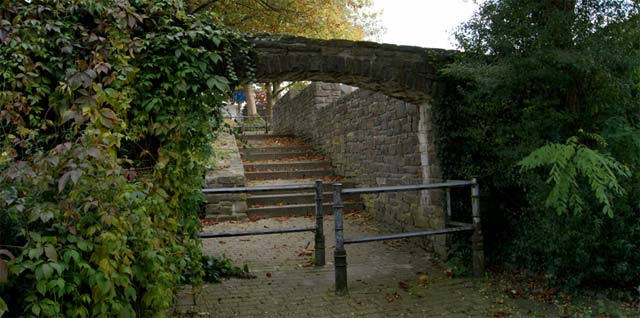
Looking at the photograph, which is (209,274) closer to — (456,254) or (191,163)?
(191,163)

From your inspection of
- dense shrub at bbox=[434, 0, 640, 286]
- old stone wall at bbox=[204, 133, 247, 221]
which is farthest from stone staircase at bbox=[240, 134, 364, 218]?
dense shrub at bbox=[434, 0, 640, 286]

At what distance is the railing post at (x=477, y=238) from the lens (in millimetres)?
4879

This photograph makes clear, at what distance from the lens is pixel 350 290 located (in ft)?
14.9

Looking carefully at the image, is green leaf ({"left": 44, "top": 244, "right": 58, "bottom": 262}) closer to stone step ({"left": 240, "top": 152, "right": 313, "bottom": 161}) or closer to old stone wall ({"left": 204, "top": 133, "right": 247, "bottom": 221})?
old stone wall ({"left": 204, "top": 133, "right": 247, "bottom": 221})

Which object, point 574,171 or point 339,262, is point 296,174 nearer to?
point 339,262

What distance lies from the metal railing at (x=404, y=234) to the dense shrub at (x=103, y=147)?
124cm

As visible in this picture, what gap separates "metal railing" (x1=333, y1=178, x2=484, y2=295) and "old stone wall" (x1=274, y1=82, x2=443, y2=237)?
794 millimetres

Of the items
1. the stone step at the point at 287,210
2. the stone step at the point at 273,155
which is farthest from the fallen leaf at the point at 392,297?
the stone step at the point at 273,155

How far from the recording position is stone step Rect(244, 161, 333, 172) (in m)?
10.4

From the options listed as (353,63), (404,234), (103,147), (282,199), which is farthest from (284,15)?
(103,147)

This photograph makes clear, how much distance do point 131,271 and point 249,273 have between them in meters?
2.68

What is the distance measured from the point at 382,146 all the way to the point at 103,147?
5.34 metres

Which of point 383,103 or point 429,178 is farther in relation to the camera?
point 383,103

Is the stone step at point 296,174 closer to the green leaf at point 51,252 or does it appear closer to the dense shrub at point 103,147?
the dense shrub at point 103,147
